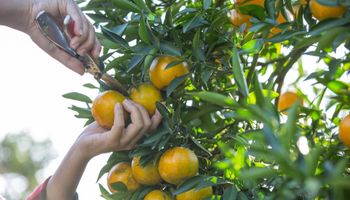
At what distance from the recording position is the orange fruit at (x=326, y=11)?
2.70 ft

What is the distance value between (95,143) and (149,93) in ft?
0.56

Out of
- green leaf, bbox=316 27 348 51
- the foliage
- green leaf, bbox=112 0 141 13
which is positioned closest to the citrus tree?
green leaf, bbox=112 0 141 13

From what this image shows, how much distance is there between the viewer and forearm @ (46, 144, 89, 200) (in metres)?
1.36

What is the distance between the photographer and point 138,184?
3.98 ft

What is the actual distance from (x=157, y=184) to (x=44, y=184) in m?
0.44

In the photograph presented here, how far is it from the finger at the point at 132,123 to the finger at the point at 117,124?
0.5 inches

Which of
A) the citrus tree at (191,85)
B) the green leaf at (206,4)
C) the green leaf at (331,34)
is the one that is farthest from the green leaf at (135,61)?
the green leaf at (331,34)

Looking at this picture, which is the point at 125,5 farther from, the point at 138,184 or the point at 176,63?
the point at 138,184

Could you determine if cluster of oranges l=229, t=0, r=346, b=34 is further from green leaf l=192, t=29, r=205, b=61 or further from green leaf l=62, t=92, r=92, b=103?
green leaf l=62, t=92, r=92, b=103

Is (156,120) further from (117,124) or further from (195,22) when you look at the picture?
(195,22)

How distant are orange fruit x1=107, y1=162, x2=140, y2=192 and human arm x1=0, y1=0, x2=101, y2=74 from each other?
209 mm

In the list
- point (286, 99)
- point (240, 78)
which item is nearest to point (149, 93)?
point (286, 99)

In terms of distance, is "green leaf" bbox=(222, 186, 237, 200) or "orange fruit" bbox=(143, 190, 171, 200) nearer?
"green leaf" bbox=(222, 186, 237, 200)

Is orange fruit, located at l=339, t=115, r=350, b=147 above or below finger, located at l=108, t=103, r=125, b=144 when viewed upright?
below
